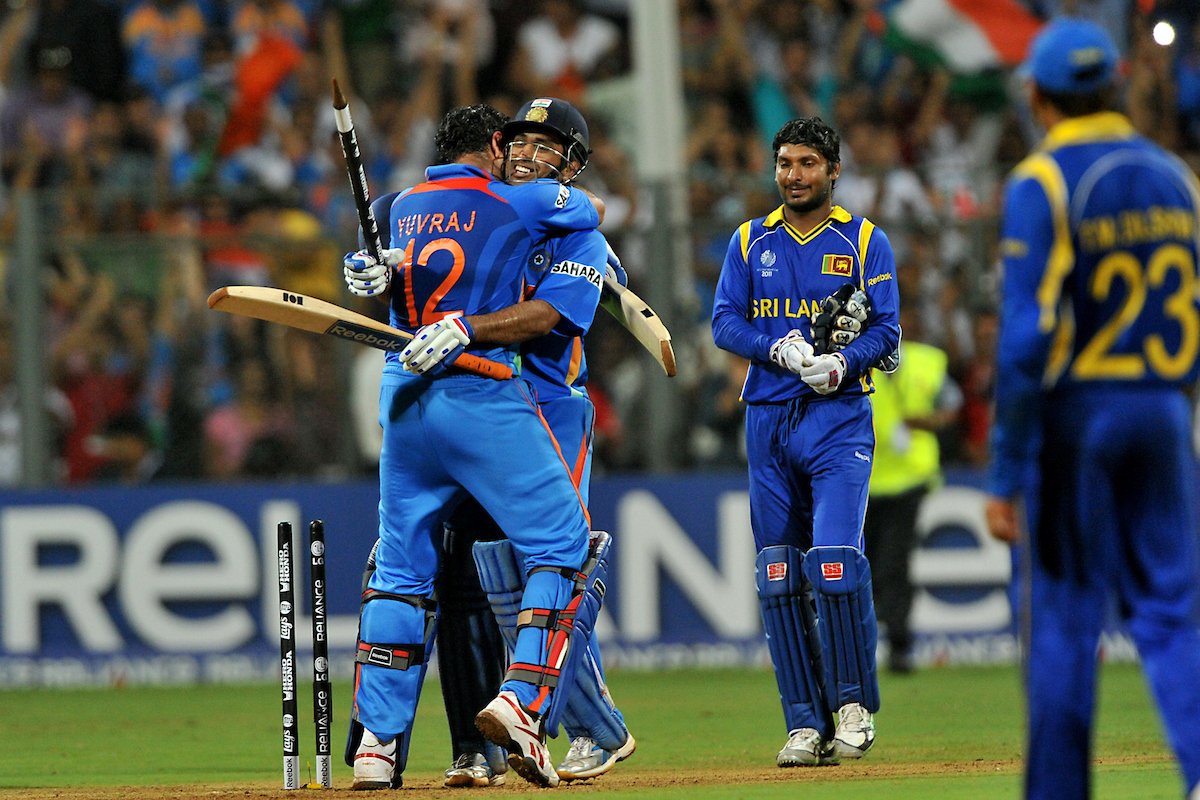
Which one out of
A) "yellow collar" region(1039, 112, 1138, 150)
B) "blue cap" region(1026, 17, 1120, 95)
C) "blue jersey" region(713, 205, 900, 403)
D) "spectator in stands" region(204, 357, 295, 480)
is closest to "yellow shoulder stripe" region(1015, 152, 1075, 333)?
"yellow collar" region(1039, 112, 1138, 150)

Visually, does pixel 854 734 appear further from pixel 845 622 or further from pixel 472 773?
pixel 472 773

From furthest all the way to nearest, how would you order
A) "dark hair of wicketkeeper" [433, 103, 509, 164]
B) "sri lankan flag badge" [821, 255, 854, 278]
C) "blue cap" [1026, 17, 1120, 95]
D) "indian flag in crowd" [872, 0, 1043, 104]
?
"indian flag in crowd" [872, 0, 1043, 104] → "sri lankan flag badge" [821, 255, 854, 278] → "dark hair of wicketkeeper" [433, 103, 509, 164] → "blue cap" [1026, 17, 1120, 95]

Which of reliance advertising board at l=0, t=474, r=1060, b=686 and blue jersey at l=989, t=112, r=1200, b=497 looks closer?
blue jersey at l=989, t=112, r=1200, b=497

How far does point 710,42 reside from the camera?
1716 centimetres

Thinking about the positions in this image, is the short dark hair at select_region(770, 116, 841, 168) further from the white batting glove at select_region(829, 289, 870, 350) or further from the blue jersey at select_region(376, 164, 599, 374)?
the blue jersey at select_region(376, 164, 599, 374)

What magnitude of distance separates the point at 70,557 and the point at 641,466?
4.36m

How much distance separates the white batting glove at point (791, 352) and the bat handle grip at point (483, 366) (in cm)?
140

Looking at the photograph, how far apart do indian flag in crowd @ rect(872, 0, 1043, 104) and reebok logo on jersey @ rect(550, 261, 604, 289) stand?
32.9 ft

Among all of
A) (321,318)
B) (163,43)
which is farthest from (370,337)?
(163,43)

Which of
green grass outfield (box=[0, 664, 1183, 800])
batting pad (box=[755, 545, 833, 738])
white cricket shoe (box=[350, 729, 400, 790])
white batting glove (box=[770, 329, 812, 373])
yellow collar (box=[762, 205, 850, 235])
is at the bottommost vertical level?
green grass outfield (box=[0, 664, 1183, 800])

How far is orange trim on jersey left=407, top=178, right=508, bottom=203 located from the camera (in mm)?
7262

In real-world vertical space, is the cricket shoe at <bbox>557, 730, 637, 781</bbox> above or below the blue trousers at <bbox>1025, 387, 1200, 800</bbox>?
below

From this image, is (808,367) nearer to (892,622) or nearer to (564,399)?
(564,399)

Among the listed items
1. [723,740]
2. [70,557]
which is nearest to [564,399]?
[723,740]
